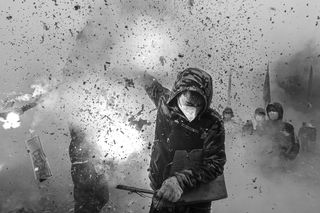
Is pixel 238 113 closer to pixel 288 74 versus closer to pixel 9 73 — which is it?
pixel 288 74

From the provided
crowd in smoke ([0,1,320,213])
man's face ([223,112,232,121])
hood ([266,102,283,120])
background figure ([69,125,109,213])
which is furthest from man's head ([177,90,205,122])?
hood ([266,102,283,120])

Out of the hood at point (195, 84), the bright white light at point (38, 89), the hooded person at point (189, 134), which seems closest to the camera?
the hooded person at point (189, 134)

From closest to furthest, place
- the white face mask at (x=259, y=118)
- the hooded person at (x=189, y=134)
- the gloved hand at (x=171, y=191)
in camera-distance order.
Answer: the gloved hand at (x=171, y=191) < the hooded person at (x=189, y=134) < the white face mask at (x=259, y=118)

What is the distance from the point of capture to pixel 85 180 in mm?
6211

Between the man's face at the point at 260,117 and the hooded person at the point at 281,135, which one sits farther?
the man's face at the point at 260,117

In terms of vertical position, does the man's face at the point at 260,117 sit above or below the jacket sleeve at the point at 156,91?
below

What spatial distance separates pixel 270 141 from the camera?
6633 millimetres

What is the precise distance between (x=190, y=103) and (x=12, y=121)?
335 cm

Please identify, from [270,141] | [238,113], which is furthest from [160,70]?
[270,141]

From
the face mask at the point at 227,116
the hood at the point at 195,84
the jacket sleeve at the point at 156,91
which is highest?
the hood at the point at 195,84

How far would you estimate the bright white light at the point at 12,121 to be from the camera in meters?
6.38

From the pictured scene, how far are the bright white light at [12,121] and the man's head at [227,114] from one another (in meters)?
3.27

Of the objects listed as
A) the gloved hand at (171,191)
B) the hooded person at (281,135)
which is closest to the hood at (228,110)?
the hooded person at (281,135)

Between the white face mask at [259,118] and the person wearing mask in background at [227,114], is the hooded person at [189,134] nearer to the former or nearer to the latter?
the person wearing mask in background at [227,114]
